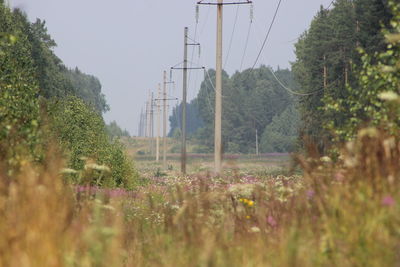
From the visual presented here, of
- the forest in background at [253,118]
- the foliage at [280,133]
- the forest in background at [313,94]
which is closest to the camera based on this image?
the forest in background at [313,94]

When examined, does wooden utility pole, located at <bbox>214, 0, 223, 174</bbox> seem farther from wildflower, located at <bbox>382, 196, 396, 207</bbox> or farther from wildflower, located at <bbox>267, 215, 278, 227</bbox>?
wildflower, located at <bbox>382, 196, 396, 207</bbox>

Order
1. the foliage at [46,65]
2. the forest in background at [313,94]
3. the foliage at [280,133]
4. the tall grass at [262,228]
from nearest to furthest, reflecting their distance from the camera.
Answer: the tall grass at [262,228]
the forest in background at [313,94]
the foliage at [46,65]
the foliage at [280,133]

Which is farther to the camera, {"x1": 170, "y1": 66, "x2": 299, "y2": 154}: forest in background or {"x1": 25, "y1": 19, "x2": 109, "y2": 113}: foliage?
{"x1": 170, "y1": 66, "x2": 299, "y2": 154}: forest in background

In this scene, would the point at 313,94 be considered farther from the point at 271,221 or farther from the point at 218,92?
the point at 271,221

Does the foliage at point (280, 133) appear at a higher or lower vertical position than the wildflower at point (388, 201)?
higher

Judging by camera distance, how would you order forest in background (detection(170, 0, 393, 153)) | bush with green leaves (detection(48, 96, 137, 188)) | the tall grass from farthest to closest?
bush with green leaves (detection(48, 96, 137, 188)) < forest in background (detection(170, 0, 393, 153)) < the tall grass

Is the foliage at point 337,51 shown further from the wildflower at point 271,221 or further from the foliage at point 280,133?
the foliage at point 280,133

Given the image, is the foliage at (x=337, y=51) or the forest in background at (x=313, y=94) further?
the foliage at (x=337, y=51)

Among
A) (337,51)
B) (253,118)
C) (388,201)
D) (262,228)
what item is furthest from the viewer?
(253,118)

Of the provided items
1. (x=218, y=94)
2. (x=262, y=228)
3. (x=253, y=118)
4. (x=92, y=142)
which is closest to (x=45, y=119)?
(x=262, y=228)

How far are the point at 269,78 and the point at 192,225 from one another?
148476mm

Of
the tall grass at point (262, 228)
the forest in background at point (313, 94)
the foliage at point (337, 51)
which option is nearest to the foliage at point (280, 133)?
the forest in background at point (313, 94)

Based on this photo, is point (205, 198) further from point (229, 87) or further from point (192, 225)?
point (229, 87)

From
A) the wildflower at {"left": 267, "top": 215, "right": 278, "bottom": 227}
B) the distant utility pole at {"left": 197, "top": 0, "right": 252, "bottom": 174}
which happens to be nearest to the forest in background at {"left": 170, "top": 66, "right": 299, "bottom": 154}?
the distant utility pole at {"left": 197, "top": 0, "right": 252, "bottom": 174}
